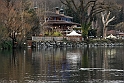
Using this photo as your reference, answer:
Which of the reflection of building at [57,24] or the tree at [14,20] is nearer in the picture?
the tree at [14,20]

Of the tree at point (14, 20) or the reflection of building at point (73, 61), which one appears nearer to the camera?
the reflection of building at point (73, 61)

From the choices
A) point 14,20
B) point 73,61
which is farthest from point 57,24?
point 73,61

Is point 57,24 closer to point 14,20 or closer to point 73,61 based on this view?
point 14,20

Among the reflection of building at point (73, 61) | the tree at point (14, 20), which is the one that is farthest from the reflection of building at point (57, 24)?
the reflection of building at point (73, 61)

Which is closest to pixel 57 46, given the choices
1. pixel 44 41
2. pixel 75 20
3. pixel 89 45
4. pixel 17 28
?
pixel 44 41

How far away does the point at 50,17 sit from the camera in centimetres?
8794

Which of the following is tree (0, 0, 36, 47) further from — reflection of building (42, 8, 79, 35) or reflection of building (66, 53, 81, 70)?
reflection of building (66, 53, 81, 70)

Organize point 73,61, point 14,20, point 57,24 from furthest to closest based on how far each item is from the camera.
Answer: point 57,24 < point 14,20 < point 73,61

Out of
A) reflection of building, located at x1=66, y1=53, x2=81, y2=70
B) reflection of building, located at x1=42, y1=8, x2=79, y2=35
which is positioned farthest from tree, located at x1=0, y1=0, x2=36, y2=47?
reflection of building, located at x1=66, y1=53, x2=81, y2=70

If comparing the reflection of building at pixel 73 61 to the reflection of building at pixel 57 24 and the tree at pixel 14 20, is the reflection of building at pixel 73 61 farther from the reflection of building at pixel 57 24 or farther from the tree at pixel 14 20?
the reflection of building at pixel 57 24

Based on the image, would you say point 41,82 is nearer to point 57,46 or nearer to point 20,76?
point 20,76

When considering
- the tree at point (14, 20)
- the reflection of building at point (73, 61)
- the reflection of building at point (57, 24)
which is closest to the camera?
the reflection of building at point (73, 61)

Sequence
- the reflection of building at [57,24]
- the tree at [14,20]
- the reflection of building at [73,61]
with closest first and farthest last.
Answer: the reflection of building at [73,61] < the tree at [14,20] < the reflection of building at [57,24]

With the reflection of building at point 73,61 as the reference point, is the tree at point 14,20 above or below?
above
